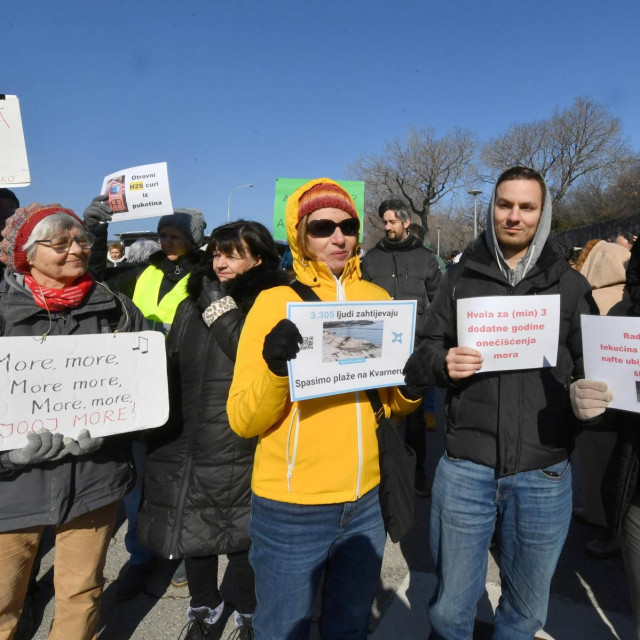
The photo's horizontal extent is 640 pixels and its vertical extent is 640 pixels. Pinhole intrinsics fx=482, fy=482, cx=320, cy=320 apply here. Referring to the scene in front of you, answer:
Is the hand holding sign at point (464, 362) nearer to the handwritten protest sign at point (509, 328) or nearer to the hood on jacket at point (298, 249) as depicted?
the handwritten protest sign at point (509, 328)

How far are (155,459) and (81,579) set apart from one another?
0.56 metres

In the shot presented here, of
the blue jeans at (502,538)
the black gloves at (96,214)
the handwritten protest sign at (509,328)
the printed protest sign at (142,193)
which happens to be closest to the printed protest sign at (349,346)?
the handwritten protest sign at (509,328)

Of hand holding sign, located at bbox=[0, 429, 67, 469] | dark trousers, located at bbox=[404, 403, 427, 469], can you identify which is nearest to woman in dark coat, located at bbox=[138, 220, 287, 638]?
hand holding sign, located at bbox=[0, 429, 67, 469]

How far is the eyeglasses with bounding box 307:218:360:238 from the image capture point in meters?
1.74

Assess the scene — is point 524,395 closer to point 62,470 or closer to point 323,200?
point 323,200

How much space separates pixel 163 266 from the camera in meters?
3.37

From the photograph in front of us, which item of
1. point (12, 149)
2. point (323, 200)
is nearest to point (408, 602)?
point (323, 200)

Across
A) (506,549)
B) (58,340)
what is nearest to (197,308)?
(58,340)

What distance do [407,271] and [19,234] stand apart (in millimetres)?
3458

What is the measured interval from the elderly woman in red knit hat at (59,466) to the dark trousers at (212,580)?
1.50 feet

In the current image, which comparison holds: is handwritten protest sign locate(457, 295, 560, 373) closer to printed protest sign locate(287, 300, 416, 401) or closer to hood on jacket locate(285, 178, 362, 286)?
printed protest sign locate(287, 300, 416, 401)

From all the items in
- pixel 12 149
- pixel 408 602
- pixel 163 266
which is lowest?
pixel 408 602

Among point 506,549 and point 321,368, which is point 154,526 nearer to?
point 321,368

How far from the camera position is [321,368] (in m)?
1.59
